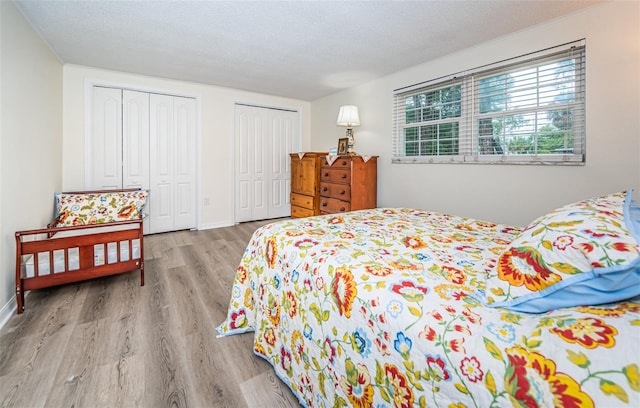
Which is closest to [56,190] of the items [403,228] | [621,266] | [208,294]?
[208,294]

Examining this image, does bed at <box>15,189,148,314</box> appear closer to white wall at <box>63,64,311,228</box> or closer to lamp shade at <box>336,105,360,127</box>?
white wall at <box>63,64,311,228</box>

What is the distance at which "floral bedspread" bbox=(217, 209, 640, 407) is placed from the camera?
0.59m

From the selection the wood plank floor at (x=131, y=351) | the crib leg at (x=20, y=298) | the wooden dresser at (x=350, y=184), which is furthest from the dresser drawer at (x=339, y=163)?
the crib leg at (x=20, y=298)

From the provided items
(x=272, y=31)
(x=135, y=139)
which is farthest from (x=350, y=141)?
(x=135, y=139)

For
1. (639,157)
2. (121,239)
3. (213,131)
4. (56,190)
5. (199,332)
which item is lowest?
(199,332)

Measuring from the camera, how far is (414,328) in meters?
0.79

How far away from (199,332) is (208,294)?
0.55 meters

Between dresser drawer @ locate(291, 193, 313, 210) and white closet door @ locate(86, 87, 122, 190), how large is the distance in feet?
8.15

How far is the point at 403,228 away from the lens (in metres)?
1.70

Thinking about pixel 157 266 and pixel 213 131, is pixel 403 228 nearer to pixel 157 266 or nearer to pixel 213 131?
pixel 157 266

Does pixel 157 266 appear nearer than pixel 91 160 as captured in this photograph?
Yes

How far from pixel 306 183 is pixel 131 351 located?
3.25 m

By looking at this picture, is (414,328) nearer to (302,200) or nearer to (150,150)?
(302,200)

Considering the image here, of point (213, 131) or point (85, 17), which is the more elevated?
point (85, 17)
